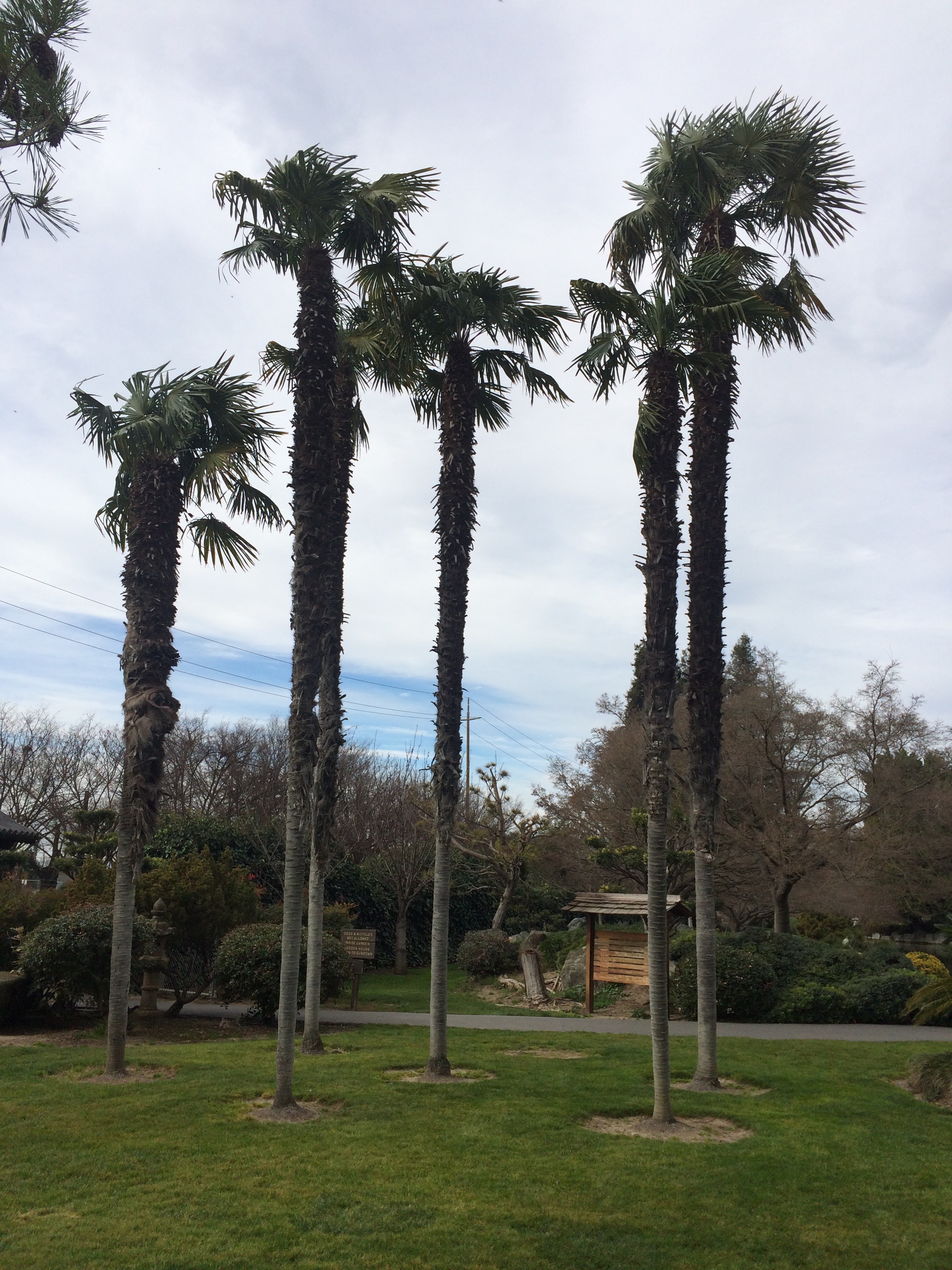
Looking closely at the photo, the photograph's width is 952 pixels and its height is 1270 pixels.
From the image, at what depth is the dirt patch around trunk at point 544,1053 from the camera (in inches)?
472

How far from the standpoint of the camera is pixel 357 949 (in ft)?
55.9

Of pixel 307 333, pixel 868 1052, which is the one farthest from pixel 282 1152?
pixel 868 1052

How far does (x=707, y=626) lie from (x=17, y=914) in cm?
1182

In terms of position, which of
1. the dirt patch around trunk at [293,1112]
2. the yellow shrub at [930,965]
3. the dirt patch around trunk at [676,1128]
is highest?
the yellow shrub at [930,965]

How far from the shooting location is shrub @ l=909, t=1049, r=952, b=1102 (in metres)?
10.2

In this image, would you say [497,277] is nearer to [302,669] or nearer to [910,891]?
[302,669]

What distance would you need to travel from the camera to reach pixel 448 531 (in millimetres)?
11188

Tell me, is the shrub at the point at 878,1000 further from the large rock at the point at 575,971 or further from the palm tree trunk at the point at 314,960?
the palm tree trunk at the point at 314,960

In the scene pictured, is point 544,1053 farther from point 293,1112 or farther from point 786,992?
point 786,992

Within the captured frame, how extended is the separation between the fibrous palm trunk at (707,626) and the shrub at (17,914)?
10.3 m

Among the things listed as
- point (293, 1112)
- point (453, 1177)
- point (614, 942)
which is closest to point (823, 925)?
point (614, 942)

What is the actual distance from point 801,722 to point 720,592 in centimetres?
1496

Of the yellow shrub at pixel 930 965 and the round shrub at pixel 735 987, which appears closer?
the yellow shrub at pixel 930 965

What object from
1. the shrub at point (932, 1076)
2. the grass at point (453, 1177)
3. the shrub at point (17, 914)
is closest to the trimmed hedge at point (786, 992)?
the shrub at point (932, 1076)
